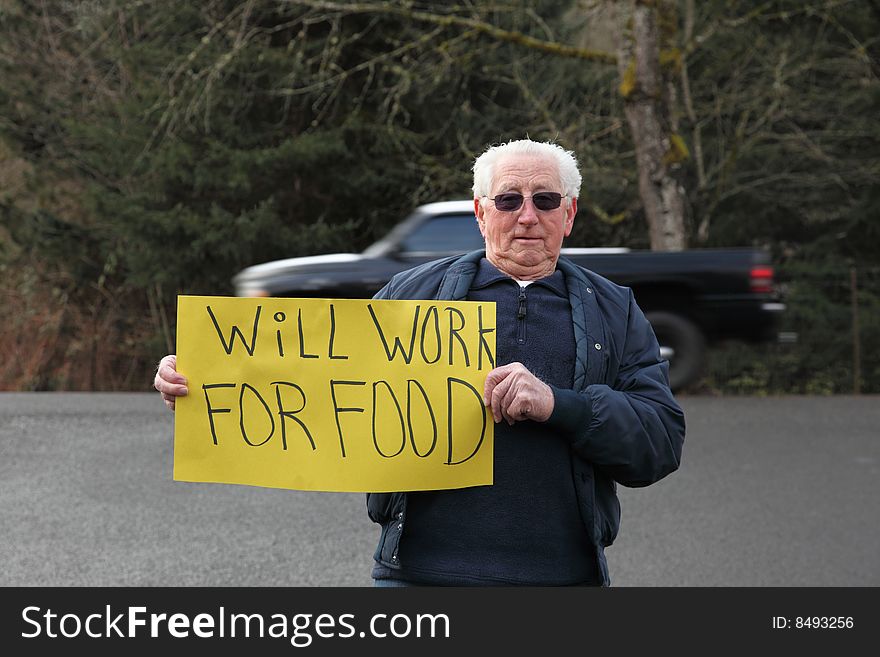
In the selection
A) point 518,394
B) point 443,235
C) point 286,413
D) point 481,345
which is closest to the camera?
point 518,394

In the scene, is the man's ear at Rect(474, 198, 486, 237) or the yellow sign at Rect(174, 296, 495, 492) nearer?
the yellow sign at Rect(174, 296, 495, 492)

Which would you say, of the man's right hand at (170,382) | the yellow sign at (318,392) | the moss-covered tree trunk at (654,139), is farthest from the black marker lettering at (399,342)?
the moss-covered tree trunk at (654,139)

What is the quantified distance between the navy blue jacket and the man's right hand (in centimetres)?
48

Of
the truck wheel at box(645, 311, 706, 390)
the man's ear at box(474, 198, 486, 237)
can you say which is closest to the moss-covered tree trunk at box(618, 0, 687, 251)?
the truck wheel at box(645, 311, 706, 390)

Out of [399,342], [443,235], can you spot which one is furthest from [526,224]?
[443,235]

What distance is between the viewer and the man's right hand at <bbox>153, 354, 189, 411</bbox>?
2.28 metres

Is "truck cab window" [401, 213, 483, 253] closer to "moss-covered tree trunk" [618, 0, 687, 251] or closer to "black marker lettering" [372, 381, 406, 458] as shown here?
"moss-covered tree trunk" [618, 0, 687, 251]

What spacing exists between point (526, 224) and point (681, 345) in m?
8.65

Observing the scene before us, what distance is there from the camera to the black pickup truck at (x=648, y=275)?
404 inches

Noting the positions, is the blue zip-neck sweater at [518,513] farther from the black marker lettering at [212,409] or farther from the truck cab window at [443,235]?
the truck cab window at [443,235]

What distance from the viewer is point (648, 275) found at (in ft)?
33.9

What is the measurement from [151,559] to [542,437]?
4185mm

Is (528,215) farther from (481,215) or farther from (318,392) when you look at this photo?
(318,392)

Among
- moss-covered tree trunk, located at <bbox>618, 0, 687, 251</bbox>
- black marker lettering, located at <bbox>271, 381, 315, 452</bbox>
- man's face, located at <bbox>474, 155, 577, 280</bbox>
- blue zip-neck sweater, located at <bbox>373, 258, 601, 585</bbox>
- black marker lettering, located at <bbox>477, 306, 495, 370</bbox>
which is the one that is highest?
moss-covered tree trunk, located at <bbox>618, 0, 687, 251</bbox>
